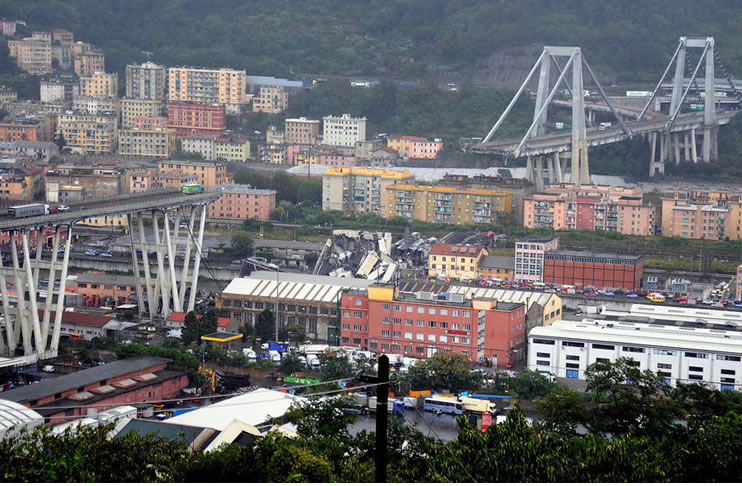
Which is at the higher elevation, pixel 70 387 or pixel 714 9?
pixel 714 9

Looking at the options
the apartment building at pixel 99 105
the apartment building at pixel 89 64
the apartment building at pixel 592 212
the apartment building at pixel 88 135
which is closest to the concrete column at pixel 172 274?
the apartment building at pixel 592 212

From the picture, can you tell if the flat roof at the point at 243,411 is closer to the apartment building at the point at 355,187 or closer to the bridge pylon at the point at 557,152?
the apartment building at the point at 355,187

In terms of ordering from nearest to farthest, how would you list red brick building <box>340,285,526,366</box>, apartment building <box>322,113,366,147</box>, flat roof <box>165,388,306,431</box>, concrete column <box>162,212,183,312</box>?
flat roof <box>165,388,306,431</box>
red brick building <box>340,285,526,366</box>
concrete column <box>162,212,183,312</box>
apartment building <box>322,113,366,147</box>

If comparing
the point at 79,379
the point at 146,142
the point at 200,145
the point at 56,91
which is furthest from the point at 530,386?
the point at 56,91

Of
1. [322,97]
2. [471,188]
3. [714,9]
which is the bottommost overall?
[471,188]

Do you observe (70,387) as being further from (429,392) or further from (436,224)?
(436,224)

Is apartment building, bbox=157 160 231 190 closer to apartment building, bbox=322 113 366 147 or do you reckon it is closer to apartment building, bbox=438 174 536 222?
apartment building, bbox=438 174 536 222

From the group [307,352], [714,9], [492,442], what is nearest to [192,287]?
[307,352]

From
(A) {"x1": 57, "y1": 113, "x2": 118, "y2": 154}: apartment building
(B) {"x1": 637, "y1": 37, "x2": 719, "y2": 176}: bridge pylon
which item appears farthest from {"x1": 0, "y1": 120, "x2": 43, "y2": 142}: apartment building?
(B) {"x1": 637, "y1": 37, "x2": 719, "y2": 176}: bridge pylon
